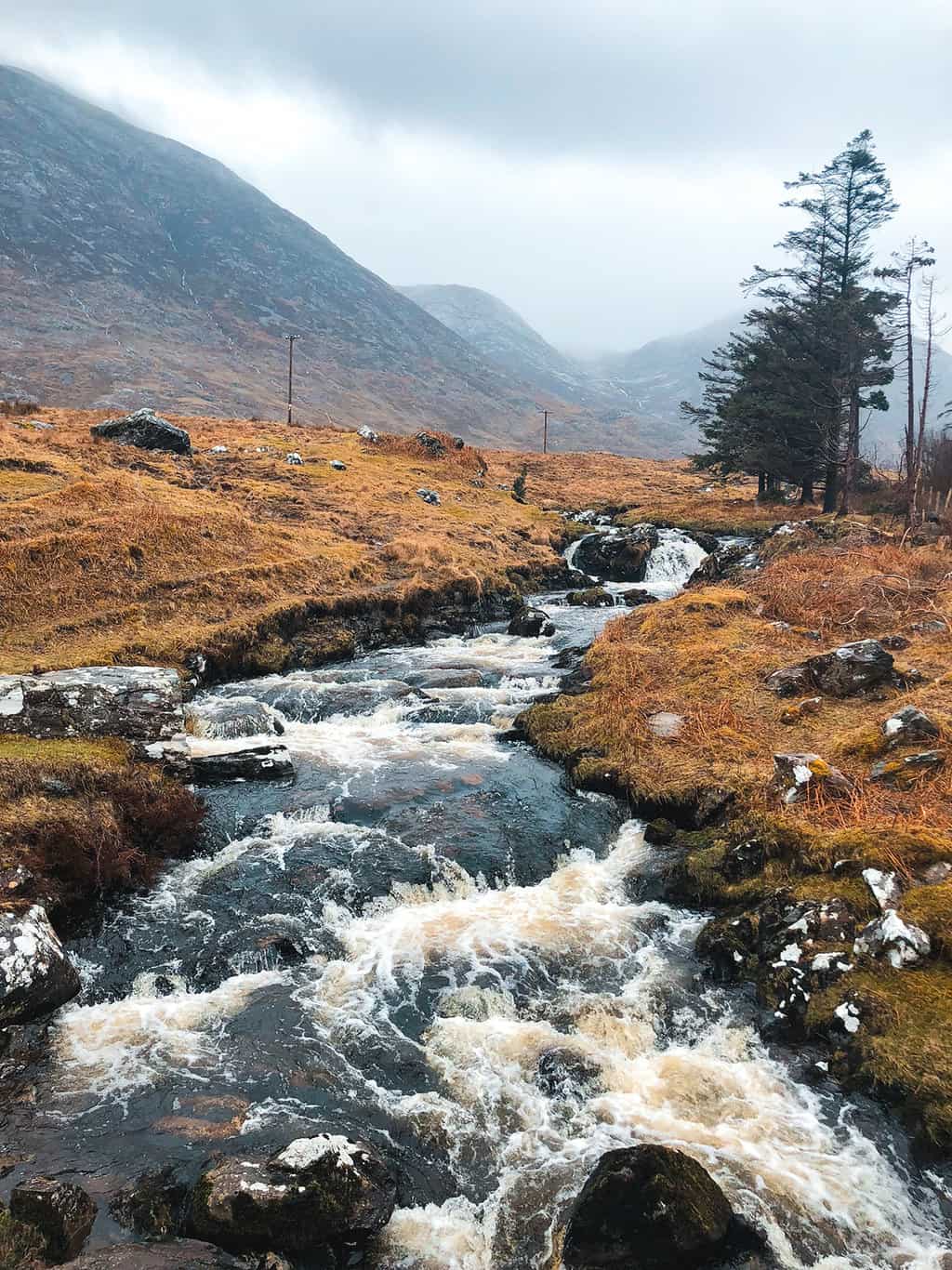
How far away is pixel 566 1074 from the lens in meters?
7.45

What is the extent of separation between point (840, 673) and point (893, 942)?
7.51 metres

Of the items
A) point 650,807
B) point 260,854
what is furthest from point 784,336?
point 260,854

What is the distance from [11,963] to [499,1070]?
17.3 feet

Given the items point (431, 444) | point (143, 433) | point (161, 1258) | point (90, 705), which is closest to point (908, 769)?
point (161, 1258)

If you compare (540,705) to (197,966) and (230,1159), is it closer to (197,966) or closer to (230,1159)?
(197,966)

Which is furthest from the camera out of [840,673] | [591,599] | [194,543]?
[591,599]

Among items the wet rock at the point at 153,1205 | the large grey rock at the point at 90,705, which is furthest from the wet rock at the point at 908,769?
the large grey rock at the point at 90,705

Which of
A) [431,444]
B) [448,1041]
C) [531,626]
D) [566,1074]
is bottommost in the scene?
[448,1041]

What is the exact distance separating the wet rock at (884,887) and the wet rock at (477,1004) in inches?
173

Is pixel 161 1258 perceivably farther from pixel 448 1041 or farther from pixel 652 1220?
pixel 652 1220

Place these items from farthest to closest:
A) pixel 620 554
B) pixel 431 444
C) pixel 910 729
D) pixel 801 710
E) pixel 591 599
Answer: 1. pixel 431 444
2. pixel 620 554
3. pixel 591 599
4. pixel 801 710
5. pixel 910 729

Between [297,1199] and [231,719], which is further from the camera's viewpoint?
[231,719]

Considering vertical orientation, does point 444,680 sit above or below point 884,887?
below

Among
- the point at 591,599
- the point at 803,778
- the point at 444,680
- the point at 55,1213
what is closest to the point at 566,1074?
the point at 55,1213
